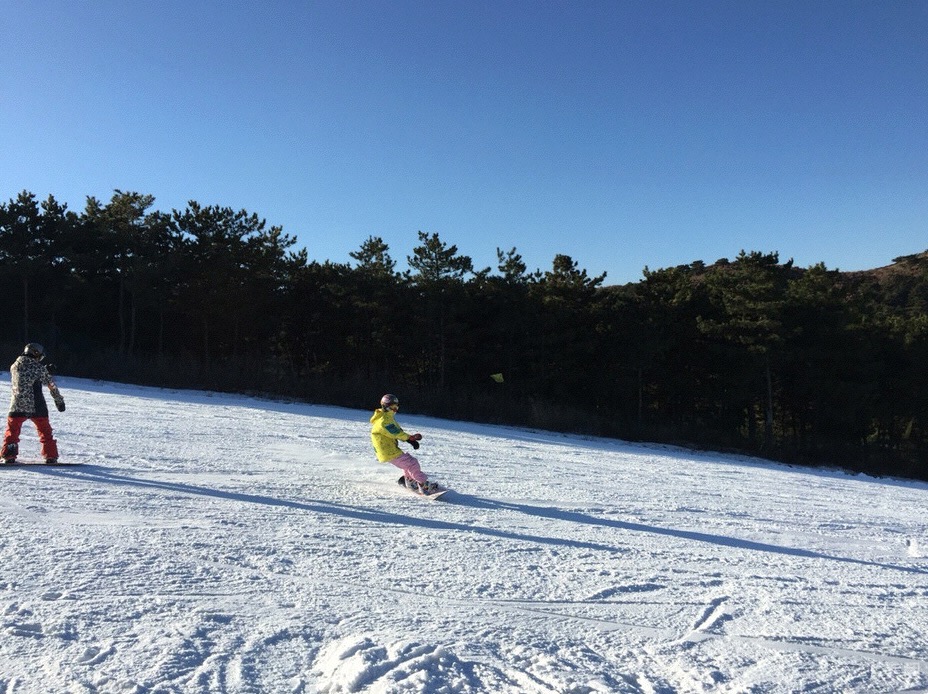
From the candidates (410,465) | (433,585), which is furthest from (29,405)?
(433,585)

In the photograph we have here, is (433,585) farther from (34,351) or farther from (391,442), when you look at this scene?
(34,351)

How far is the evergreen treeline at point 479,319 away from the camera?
107 feet

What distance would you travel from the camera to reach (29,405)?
8.33 meters

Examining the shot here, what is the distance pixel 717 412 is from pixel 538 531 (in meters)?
34.3

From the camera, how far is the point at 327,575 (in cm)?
462

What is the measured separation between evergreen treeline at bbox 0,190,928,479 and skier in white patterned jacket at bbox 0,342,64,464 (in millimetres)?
22385

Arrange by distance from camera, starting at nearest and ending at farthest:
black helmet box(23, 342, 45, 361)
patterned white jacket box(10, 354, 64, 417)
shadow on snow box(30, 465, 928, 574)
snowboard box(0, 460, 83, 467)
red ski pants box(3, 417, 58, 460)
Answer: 1. shadow on snow box(30, 465, 928, 574)
2. snowboard box(0, 460, 83, 467)
3. red ski pants box(3, 417, 58, 460)
4. patterned white jacket box(10, 354, 64, 417)
5. black helmet box(23, 342, 45, 361)

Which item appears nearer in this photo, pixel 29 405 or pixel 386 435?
pixel 386 435

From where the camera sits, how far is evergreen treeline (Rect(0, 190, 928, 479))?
32594mm

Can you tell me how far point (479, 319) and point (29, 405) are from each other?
88.2 ft

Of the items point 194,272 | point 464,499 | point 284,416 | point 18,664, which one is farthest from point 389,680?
point 194,272

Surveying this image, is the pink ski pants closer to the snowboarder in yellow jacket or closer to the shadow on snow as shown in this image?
the snowboarder in yellow jacket

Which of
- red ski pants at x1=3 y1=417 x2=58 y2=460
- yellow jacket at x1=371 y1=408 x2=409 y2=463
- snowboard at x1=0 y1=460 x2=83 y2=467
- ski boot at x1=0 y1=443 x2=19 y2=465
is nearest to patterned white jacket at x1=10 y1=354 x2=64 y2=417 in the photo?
red ski pants at x1=3 y1=417 x2=58 y2=460

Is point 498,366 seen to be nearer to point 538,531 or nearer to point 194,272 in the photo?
point 194,272
